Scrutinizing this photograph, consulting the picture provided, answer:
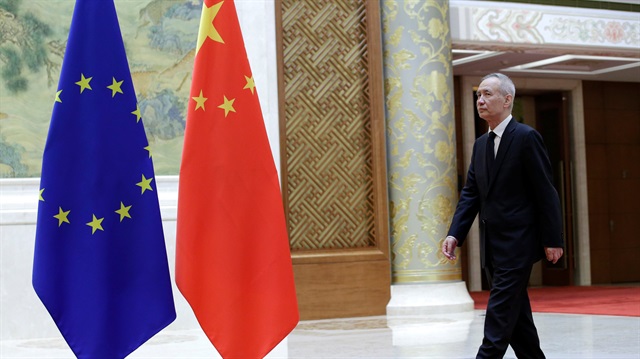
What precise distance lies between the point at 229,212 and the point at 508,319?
1.25 metres

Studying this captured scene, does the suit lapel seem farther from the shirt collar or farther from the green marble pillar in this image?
the green marble pillar

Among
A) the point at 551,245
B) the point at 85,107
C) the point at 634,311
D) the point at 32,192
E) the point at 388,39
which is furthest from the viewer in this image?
the point at 388,39

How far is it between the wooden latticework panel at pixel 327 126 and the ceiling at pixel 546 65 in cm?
256

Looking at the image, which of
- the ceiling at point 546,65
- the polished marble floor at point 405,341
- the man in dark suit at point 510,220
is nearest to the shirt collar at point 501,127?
the man in dark suit at point 510,220

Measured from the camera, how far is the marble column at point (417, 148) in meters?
7.32

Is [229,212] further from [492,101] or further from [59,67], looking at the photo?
[59,67]

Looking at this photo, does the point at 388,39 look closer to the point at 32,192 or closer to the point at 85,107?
the point at 32,192

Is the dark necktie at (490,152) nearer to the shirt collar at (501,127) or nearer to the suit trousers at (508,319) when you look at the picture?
the shirt collar at (501,127)

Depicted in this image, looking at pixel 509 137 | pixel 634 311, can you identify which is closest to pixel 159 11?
pixel 509 137

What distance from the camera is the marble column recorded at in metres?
7.32

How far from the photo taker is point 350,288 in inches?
276


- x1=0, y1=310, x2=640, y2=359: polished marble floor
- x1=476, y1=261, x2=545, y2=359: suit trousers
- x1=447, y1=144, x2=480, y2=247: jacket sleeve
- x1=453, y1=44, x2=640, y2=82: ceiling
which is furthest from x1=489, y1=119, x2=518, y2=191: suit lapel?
x1=453, y1=44, x2=640, y2=82: ceiling

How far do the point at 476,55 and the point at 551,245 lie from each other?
6535mm

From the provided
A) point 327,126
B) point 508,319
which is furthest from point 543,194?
point 327,126
